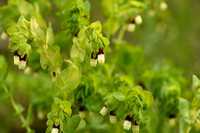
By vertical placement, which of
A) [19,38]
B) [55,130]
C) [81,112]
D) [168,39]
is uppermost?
[168,39]

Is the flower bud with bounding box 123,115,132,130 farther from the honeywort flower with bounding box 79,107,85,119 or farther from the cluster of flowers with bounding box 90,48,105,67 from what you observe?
the honeywort flower with bounding box 79,107,85,119

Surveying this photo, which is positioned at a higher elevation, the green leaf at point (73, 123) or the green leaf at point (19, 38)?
the green leaf at point (19, 38)

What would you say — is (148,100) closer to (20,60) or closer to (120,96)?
(120,96)

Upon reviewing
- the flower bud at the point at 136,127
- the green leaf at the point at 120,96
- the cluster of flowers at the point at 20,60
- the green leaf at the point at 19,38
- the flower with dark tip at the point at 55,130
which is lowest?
the flower with dark tip at the point at 55,130

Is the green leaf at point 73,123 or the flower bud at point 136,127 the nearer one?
the flower bud at point 136,127

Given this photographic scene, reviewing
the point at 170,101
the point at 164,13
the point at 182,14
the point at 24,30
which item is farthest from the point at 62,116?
the point at 182,14

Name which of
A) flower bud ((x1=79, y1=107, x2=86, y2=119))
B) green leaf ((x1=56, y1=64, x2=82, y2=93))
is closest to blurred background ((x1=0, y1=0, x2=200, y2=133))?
flower bud ((x1=79, y1=107, x2=86, y2=119))

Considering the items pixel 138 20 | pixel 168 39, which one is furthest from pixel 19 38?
pixel 168 39

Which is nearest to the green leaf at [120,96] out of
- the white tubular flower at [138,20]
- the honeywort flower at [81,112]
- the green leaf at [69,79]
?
the green leaf at [69,79]

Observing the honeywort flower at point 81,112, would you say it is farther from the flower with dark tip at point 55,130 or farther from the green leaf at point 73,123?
the flower with dark tip at point 55,130

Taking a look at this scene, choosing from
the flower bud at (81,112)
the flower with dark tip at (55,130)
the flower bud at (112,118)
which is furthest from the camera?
the flower bud at (81,112)
